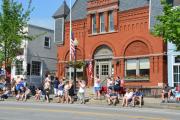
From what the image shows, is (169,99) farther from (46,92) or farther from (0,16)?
(0,16)

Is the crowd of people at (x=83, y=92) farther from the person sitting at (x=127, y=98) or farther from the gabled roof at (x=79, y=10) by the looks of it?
the gabled roof at (x=79, y=10)

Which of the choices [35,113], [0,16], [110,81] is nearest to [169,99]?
[110,81]

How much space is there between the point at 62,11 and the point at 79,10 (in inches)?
65.7

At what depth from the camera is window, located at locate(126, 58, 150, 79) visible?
121 ft

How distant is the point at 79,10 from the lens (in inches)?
1740

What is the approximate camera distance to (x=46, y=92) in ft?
98.9

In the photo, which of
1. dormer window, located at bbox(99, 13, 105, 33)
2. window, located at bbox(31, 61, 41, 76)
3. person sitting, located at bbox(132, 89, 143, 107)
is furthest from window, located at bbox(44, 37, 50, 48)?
person sitting, located at bbox(132, 89, 143, 107)

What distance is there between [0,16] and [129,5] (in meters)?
10.8

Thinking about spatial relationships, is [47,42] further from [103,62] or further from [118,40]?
[118,40]

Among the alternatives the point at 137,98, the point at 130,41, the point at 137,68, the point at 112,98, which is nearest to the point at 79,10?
the point at 130,41

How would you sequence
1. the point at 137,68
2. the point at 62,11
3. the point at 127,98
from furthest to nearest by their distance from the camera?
the point at 62,11 → the point at 137,68 → the point at 127,98

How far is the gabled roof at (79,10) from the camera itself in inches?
1709

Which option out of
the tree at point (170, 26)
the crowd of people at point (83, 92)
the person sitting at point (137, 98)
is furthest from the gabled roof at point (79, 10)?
the person sitting at point (137, 98)

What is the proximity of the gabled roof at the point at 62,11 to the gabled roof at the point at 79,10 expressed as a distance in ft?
1.61
